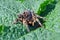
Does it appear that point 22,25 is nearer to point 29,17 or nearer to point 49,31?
point 29,17

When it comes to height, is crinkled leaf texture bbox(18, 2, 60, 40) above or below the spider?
below

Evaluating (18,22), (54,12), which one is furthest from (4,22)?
(54,12)

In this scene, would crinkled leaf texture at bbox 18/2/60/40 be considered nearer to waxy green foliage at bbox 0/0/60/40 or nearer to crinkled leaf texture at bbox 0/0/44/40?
waxy green foliage at bbox 0/0/60/40

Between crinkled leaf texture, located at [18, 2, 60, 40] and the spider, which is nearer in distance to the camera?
crinkled leaf texture, located at [18, 2, 60, 40]

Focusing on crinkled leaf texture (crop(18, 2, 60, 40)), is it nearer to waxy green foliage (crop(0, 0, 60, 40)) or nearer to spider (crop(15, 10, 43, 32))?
waxy green foliage (crop(0, 0, 60, 40))

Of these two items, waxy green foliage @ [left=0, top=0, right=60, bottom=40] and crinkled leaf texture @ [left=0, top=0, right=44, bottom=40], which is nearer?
waxy green foliage @ [left=0, top=0, right=60, bottom=40]

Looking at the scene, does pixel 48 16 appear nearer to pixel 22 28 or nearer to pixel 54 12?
pixel 54 12

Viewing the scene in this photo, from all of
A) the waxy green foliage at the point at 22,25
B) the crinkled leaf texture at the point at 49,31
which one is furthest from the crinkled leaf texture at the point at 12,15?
the crinkled leaf texture at the point at 49,31

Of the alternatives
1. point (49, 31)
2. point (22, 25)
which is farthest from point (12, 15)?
point (49, 31)


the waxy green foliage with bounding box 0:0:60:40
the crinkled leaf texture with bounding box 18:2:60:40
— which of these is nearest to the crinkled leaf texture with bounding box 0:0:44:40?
the waxy green foliage with bounding box 0:0:60:40
